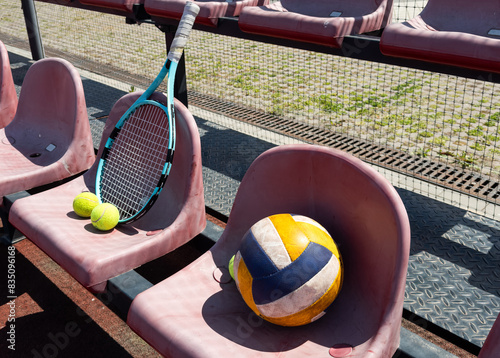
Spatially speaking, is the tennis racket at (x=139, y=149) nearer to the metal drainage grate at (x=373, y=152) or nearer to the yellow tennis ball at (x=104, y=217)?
the yellow tennis ball at (x=104, y=217)

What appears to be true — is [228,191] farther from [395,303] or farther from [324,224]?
[395,303]

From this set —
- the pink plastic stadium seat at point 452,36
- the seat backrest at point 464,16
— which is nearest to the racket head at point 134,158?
the pink plastic stadium seat at point 452,36

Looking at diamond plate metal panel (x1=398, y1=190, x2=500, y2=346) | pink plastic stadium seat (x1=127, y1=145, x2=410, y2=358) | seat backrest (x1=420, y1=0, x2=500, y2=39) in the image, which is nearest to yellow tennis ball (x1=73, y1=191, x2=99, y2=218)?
pink plastic stadium seat (x1=127, y1=145, x2=410, y2=358)

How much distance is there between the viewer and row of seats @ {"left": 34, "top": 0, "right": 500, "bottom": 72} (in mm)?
2561

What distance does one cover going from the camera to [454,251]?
112 inches

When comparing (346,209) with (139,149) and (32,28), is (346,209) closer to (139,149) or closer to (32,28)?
(139,149)

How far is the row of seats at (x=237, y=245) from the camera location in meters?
1.71

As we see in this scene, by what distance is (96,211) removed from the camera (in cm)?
245

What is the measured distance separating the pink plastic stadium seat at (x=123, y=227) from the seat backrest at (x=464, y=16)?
6.09 ft

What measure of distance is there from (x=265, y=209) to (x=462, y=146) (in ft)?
10.2

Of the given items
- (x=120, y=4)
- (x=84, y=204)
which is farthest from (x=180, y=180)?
(x=120, y=4)

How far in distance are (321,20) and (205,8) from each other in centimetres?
87

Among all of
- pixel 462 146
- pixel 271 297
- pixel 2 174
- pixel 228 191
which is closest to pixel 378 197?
pixel 271 297

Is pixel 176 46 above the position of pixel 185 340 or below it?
above
